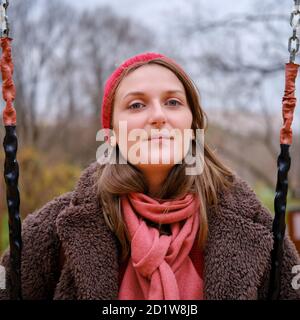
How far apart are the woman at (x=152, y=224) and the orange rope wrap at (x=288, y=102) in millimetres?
231

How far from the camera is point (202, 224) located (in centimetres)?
152

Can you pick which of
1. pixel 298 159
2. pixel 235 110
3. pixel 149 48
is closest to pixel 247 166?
pixel 298 159

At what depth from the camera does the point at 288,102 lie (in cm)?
158

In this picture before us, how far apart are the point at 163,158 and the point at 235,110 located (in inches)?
286

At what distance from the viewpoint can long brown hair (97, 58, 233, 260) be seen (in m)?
1.54

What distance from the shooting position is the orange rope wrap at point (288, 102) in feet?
5.16

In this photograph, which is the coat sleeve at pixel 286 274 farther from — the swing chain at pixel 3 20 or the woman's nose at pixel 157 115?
the swing chain at pixel 3 20

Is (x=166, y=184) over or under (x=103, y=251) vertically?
over

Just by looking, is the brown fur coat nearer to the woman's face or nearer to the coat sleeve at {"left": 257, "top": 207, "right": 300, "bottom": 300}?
the coat sleeve at {"left": 257, "top": 207, "right": 300, "bottom": 300}

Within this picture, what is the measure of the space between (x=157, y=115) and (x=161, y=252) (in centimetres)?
42

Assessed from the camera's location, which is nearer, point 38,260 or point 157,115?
point 157,115

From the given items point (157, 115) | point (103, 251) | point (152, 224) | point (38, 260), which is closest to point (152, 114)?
point (157, 115)

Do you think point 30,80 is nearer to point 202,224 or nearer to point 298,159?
point 298,159

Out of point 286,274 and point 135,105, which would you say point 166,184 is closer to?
point 135,105
